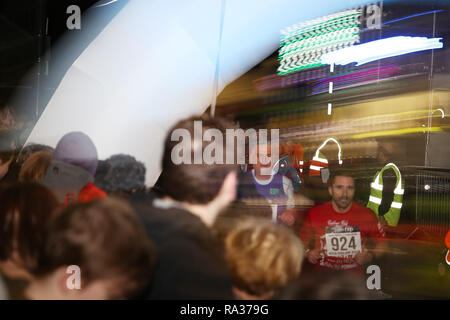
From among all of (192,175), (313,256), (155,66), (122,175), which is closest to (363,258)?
(313,256)

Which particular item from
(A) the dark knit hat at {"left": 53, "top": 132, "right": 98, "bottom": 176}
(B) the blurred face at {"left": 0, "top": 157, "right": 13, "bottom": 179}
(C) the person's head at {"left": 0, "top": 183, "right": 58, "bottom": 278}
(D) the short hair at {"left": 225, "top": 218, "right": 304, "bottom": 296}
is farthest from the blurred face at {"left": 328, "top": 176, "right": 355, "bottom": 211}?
(B) the blurred face at {"left": 0, "top": 157, "right": 13, "bottom": 179}

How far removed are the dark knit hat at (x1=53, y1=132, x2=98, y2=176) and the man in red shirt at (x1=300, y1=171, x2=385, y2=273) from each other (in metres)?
0.90

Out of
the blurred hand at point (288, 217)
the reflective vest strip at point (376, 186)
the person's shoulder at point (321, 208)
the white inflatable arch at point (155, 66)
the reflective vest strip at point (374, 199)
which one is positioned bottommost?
the blurred hand at point (288, 217)

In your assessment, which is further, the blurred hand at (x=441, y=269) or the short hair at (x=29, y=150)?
the blurred hand at (x=441, y=269)

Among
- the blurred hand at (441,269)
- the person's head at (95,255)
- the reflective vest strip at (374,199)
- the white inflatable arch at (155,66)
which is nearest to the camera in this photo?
the person's head at (95,255)

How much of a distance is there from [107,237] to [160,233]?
200mm

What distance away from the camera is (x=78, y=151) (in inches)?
76.5

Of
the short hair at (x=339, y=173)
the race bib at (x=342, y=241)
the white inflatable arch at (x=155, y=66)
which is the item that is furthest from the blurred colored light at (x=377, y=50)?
the race bib at (x=342, y=241)

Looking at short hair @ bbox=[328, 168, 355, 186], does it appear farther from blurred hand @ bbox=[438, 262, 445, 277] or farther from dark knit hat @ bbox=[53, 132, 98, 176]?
dark knit hat @ bbox=[53, 132, 98, 176]

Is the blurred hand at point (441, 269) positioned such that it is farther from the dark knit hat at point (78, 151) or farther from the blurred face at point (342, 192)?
the dark knit hat at point (78, 151)

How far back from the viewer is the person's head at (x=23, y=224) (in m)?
1.88

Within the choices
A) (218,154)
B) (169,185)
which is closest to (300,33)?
(218,154)

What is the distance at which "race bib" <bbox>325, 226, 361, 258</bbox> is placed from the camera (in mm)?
2020

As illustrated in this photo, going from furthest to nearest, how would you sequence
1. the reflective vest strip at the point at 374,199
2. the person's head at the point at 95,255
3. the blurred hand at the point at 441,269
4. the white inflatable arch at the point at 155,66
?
the blurred hand at the point at 441,269, the reflective vest strip at the point at 374,199, the white inflatable arch at the point at 155,66, the person's head at the point at 95,255
